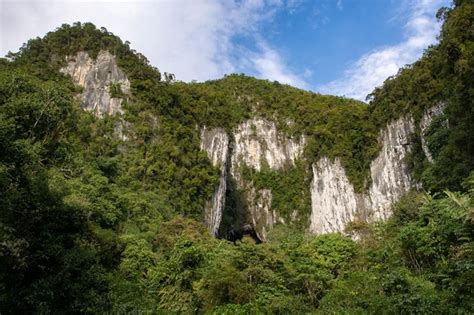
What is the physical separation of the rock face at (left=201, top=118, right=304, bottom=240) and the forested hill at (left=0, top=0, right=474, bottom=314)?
223 millimetres

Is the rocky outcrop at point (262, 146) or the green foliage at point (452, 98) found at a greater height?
the rocky outcrop at point (262, 146)

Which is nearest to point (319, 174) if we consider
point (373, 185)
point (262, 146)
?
point (373, 185)

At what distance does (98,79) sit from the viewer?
132ft

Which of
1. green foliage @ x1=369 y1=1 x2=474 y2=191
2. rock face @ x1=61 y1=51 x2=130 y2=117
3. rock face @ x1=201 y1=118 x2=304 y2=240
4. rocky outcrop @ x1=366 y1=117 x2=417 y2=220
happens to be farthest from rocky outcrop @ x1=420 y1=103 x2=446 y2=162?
rock face @ x1=61 y1=51 x2=130 y2=117

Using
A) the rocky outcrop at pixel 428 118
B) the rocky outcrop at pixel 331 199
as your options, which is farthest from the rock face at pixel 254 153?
the rocky outcrop at pixel 428 118

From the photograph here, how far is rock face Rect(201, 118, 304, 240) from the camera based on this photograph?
1670 inches

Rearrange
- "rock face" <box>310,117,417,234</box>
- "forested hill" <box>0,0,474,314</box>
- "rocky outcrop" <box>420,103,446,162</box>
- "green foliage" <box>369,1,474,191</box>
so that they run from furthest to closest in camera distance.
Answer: "rock face" <box>310,117,417,234</box>
"rocky outcrop" <box>420,103,446,162</box>
"green foliage" <box>369,1,474,191</box>
"forested hill" <box>0,0,474,314</box>

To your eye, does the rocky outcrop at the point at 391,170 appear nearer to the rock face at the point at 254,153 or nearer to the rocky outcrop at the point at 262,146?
the rock face at the point at 254,153

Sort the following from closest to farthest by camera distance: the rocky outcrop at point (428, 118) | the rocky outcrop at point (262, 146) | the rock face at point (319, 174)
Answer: the rocky outcrop at point (428, 118)
the rock face at point (319, 174)
the rocky outcrop at point (262, 146)

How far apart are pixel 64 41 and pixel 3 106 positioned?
34.4 metres

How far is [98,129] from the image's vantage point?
34.5 metres

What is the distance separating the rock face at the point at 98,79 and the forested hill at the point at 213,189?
15 centimetres

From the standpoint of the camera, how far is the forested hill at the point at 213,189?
9227 millimetres

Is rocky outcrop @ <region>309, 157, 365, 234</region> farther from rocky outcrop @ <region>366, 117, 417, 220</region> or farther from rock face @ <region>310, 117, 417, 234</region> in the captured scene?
rocky outcrop @ <region>366, 117, 417, 220</region>
